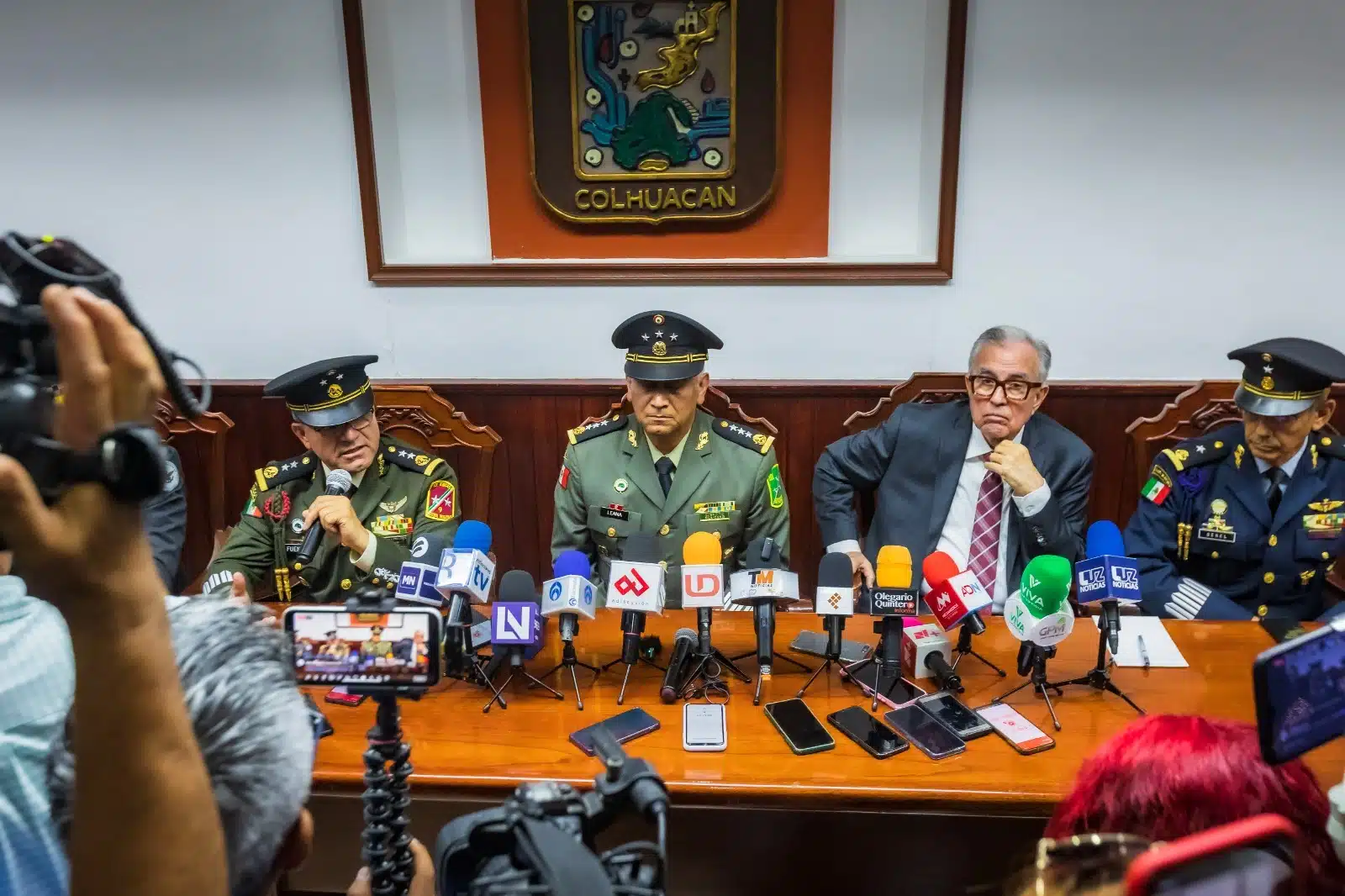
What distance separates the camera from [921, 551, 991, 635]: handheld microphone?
5.56 feet

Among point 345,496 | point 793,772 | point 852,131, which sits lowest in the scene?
point 793,772

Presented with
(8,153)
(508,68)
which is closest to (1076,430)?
(508,68)

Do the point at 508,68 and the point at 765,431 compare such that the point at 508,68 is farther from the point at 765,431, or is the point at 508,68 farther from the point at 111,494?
the point at 111,494

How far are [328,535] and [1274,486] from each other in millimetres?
2719

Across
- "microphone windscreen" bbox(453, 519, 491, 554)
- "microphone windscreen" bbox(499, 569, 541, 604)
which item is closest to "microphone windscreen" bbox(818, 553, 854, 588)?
"microphone windscreen" bbox(499, 569, 541, 604)

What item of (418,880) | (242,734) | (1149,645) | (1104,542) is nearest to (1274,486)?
(1149,645)

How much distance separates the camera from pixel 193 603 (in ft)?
2.45

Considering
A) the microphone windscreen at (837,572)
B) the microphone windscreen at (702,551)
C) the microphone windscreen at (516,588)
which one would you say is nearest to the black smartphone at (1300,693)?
the microphone windscreen at (837,572)

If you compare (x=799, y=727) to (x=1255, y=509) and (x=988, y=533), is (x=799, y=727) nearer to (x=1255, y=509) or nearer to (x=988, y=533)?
(x=988, y=533)

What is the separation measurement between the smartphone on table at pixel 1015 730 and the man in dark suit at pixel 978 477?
597 mm

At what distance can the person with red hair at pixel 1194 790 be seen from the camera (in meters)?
0.73

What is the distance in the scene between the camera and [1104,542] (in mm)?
1775

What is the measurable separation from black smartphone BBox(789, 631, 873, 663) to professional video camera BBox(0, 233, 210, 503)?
4.71ft

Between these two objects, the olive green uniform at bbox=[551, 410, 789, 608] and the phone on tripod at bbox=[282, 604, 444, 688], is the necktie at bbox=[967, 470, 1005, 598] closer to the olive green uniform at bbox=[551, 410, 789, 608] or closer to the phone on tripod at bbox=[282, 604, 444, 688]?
the olive green uniform at bbox=[551, 410, 789, 608]
